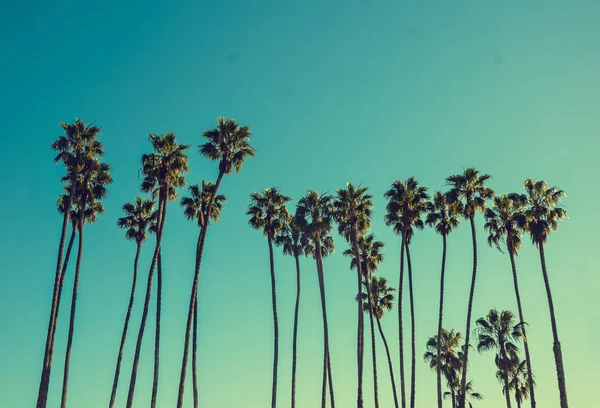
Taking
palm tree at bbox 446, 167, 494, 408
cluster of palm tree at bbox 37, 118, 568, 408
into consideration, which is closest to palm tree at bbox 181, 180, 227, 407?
cluster of palm tree at bbox 37, 118, 568, 408

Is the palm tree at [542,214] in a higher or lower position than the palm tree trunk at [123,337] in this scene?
higher

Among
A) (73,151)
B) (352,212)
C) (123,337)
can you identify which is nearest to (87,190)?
(73,151)

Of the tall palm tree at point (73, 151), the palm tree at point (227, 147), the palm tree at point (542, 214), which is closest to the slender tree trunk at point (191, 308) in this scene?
the palm tree at point (227, 147)

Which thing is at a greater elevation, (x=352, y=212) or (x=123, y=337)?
(x=352, y=212)

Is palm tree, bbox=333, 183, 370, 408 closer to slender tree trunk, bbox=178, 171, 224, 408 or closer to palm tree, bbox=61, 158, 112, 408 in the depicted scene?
slender tree trunk, bbox=178, 171, 224, 408

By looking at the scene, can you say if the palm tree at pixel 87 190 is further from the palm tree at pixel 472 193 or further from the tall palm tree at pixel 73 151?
the palm tree at pixel 472 193

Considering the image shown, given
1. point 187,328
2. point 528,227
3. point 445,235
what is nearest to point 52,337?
point 187,328

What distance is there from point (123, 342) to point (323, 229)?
64.1 ft

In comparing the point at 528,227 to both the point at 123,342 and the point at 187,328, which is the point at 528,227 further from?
the point at 123,342

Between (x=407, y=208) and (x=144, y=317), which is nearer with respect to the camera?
(x=144, y=317)

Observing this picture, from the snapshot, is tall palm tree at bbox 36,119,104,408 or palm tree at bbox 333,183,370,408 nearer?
tall palm tree at bbox 36,119,104,408

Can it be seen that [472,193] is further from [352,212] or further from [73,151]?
[73,151]

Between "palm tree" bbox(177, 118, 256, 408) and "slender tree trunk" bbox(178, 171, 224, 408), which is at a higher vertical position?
"palm tree" bbox(177, 118, 256, 408)

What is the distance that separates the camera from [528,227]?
46.5 meters
